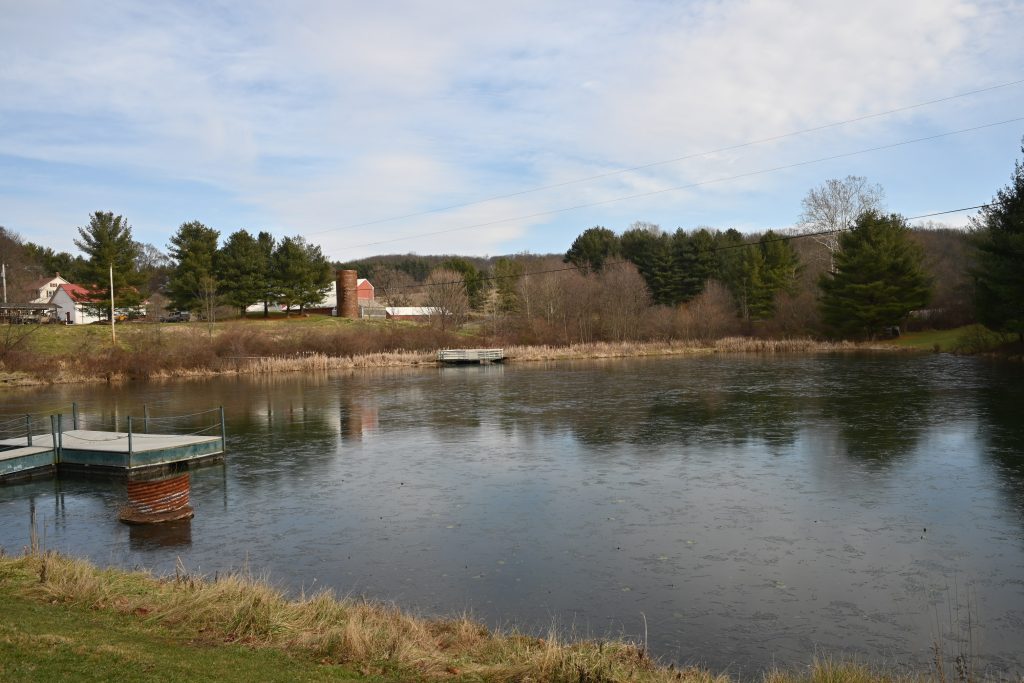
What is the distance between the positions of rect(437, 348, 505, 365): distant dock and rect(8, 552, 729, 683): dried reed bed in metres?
40.4

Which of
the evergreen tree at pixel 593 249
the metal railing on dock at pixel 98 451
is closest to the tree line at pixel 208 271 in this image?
the evergreen tree at pixel 593 249

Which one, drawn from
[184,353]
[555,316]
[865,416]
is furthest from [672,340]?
[865,416]

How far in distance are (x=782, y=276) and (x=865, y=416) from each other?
46.2m

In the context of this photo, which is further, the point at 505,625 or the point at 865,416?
the point at 865,416

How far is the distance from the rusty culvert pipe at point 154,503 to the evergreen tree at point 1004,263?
107 feet

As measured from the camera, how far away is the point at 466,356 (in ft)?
160

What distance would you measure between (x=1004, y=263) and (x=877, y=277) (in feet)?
61.8

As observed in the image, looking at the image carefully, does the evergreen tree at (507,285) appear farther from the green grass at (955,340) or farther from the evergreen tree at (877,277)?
the green grass at (955,340)

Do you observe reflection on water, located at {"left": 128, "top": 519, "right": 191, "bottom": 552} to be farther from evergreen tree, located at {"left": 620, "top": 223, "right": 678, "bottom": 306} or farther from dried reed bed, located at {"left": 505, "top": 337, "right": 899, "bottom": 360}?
evergreen tree, located at {"left": 620, "top": 223, "right": 678, "bottom": 306}

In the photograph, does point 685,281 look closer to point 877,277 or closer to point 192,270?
point 877,277

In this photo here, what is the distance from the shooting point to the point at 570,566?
31.2 feet

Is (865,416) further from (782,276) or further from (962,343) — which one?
(782,276)

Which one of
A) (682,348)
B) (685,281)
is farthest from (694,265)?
(682,348)

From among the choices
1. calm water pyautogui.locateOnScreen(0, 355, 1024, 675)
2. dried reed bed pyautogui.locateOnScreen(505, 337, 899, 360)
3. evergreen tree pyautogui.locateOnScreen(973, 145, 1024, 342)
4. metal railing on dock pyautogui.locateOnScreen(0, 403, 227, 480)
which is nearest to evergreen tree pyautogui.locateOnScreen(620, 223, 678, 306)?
dried reed bed pyautogui.locateOnScreen(505, 337, 899, 360)
